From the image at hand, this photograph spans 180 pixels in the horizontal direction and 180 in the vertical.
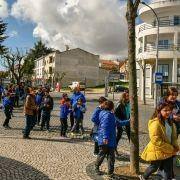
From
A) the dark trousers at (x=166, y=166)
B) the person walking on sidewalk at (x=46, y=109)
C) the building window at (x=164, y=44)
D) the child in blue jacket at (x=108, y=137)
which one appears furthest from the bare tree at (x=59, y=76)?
the dark trousers at (x=166, y=166)

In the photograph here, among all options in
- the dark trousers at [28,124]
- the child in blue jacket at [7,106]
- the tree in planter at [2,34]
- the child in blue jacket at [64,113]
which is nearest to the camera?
the dark trousers at [28,124]

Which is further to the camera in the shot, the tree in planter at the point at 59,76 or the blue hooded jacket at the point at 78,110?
the tree in planter at the point at 59,76

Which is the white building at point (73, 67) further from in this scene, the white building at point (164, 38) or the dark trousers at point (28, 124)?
the dark trousers at point (28, 124)

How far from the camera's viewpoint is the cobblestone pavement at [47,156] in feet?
29.9

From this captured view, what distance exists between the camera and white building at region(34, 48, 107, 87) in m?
98.1

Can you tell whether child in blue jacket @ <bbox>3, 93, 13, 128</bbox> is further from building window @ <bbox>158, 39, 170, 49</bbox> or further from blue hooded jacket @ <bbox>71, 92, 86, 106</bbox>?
building window @ <bbox>158, 39, 170, 49</bbox>

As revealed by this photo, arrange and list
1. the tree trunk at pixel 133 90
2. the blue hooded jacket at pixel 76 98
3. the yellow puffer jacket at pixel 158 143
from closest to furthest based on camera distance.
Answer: the yellow puffer jacket at pixel 158 143 < the tree trunk at pixel 133 90 < the blue hooded jacket at pixel 76 98

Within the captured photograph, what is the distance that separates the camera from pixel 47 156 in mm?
10961

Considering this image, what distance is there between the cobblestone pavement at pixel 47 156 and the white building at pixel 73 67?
82.1 m

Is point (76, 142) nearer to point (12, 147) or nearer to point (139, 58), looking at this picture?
point (12, 147)

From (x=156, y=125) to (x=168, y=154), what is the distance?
581 millimetres

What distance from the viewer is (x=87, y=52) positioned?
10088 cm

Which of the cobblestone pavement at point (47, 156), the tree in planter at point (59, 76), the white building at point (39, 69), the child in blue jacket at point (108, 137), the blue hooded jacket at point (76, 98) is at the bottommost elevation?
the cobblestone pavement at point (47, 156)

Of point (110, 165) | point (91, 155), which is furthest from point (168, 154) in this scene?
point (91, 155)
